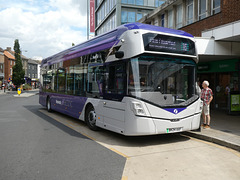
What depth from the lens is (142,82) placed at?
5.79 metres

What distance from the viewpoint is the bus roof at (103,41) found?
242 inches

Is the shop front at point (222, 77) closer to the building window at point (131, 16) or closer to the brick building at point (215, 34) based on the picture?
the brick building at point (215, 34)

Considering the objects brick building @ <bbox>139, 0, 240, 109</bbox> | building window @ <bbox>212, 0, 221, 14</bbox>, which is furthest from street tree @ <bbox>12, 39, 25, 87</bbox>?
building window @ <bbox>212, 0, 221, 14</bbox>

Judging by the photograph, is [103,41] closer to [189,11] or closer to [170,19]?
[189,11]

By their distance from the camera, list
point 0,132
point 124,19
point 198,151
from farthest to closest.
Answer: point 124,19 → point 0,132 → point 198,151

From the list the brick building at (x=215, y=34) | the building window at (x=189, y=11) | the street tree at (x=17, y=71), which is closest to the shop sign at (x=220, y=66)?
the brick building at (x=215, y=34)

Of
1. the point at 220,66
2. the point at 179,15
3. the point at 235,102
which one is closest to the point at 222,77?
the point at 220,66

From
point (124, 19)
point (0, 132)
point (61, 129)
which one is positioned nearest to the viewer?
point (0, 132)

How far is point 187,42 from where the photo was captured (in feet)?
21.8

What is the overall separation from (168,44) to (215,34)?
18.5 feet

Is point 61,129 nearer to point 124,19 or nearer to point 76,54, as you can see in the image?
point 76,54

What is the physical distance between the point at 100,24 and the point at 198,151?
33766 mm

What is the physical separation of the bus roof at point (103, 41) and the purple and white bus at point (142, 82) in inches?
1.0

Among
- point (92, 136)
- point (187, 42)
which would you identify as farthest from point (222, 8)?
point (92, 136)
